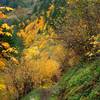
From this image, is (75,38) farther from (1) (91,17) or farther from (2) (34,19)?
(2) (34,19)

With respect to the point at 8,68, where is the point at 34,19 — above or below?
below

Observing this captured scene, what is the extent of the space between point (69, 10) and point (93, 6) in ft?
18.8

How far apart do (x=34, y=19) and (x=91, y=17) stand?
107 metres

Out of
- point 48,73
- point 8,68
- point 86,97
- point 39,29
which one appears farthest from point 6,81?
point 39,29

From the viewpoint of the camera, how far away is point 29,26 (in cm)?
13550

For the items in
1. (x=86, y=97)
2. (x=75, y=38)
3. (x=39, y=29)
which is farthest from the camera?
(x=39, y=29)

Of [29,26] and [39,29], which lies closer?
[39,29]

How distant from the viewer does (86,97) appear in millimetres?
21766

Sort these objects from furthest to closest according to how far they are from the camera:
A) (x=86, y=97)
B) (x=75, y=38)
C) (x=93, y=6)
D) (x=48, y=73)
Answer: (x=48, y=73), (x=75, y=38), (x=93, y=6), (x=86, y=97)

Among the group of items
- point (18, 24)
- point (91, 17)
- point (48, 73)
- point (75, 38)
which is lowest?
point (18, 24)

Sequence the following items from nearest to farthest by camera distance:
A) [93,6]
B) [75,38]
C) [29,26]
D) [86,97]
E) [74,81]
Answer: [86,97], [74,81], [93,6], [75,38], [29,26]

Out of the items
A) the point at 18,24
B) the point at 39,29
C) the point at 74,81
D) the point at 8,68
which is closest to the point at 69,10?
the point at 8,68

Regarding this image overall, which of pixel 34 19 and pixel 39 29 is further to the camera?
pixel 34 19

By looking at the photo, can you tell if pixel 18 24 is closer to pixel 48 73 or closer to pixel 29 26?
pixel 29 26
